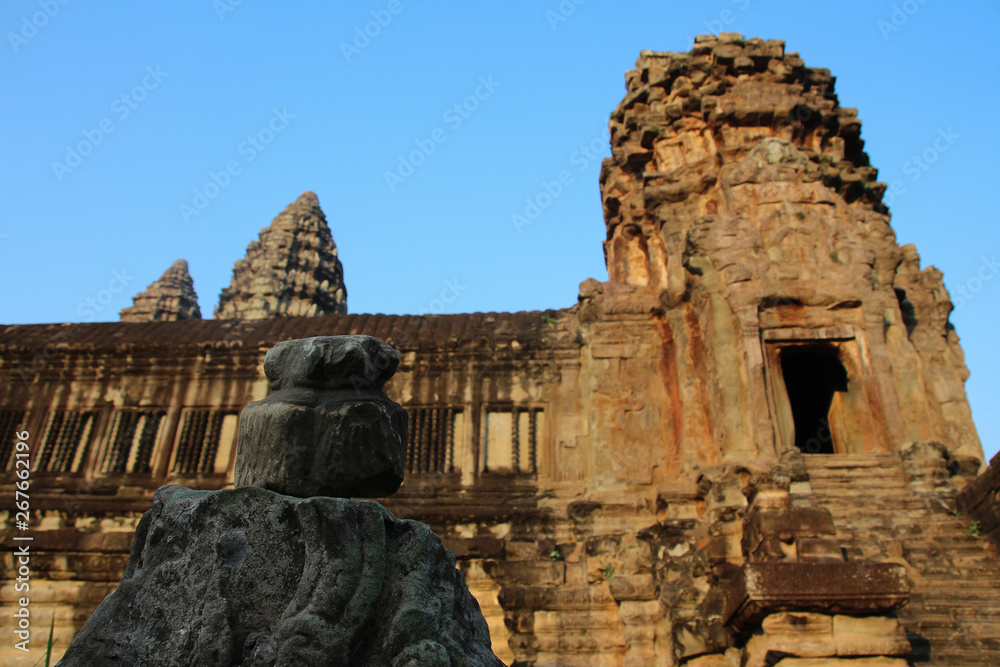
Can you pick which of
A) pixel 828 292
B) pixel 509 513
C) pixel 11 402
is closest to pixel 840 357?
pixel 828 292

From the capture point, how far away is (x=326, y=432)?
3.68 metres

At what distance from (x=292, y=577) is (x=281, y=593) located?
7 centimetres

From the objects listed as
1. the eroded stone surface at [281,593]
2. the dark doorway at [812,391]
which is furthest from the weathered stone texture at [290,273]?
the eroded stone surface at [281,593]

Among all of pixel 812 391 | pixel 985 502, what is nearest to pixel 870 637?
pixel 985 502

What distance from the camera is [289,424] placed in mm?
3664

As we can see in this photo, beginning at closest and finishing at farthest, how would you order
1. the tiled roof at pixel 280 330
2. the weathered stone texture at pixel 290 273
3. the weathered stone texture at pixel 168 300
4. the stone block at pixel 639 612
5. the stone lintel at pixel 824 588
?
1. the stone lintel at pixel 824 588
2. the stone block at pixel 639 612
3. the tiled roof at pixel 280 330
4. the weathered stone texture at pixel 290 273
5. the weathered stone texture at pixel 168 300

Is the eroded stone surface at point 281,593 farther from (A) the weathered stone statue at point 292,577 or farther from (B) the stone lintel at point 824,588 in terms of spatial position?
(B) the stone lintel at point 824,588

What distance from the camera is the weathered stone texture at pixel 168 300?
28172mm

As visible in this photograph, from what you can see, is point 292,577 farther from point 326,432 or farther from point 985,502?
point 985,502

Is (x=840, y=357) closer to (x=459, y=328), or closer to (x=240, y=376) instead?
(x=459, y=328)

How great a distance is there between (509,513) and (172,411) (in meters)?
5.61

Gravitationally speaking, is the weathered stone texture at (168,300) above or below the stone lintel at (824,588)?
above

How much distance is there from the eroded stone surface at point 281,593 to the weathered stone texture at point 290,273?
20378 mm

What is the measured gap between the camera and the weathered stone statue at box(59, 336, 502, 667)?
308cm
